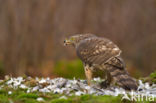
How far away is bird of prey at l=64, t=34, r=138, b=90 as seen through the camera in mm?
6230

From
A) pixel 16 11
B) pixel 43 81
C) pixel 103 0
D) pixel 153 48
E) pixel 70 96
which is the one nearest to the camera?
pixel 70 96

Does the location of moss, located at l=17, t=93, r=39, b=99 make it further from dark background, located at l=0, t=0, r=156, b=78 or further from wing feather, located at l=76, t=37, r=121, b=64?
dark background, located at l=0, t=0, r=156, b=78

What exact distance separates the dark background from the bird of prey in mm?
7297

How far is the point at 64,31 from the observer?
20219 mm

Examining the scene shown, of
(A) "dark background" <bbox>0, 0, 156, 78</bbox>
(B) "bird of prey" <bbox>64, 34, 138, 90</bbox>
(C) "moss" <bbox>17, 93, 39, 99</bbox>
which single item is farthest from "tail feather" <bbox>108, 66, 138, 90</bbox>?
(A) "dark background" <bbox>0, 0, 156, 78</bbox>

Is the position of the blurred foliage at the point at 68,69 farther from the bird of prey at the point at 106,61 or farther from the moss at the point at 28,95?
the moss at the point at 28,95

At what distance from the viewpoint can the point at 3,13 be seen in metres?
17.1

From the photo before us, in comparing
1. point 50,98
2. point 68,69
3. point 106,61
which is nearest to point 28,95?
point 50,98

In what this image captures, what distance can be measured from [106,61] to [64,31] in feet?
45.5

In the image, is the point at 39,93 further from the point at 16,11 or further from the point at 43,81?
the point at 16,11

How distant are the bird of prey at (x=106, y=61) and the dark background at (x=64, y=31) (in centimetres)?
730

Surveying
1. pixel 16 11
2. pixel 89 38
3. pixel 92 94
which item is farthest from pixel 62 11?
pixel 92 94

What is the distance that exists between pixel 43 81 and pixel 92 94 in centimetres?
121

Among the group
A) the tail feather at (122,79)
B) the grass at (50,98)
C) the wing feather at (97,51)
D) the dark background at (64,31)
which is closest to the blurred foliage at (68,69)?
Answer: the dark background at (64,31)
